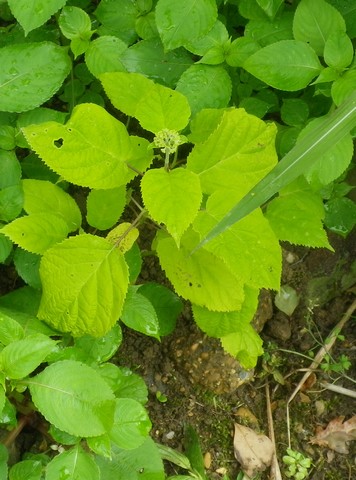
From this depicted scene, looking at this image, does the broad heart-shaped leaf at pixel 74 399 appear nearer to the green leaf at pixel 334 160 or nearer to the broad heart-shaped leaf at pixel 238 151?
the broad heart-shaped leaf at pixel 238 151

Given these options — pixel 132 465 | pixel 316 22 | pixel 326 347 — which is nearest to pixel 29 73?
pixel 316 22

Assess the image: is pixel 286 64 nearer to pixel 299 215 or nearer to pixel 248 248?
pixel 299 215

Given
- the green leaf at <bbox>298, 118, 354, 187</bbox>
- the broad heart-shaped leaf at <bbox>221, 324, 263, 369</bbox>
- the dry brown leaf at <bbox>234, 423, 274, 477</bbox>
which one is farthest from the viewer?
the dry brown leaf at <bbox>234, 423, 274, 477</bbox>

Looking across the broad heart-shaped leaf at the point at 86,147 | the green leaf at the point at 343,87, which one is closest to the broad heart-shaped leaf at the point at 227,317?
the broad heart-shaped leaf at the point at 86,147

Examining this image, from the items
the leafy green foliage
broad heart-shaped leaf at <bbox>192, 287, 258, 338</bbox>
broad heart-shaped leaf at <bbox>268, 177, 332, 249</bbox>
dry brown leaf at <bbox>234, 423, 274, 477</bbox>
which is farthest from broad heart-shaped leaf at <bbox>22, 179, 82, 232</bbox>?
dry brown leaf at <bbox>234, 423, 274, 477</bbox>

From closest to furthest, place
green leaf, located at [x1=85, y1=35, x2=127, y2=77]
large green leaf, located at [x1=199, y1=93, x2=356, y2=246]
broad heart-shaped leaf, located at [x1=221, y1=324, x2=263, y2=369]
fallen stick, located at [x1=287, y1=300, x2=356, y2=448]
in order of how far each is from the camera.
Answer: large green leaf, located at [x1=199, y1=93, x2=356, y2=246], green leaf, located at [x1=85, y1=35, x2=127, y2=77], broad heart-shaped leaf, located at [x1=221, y1=324, x2=263, y2=369], fallen stick, located at [x1=287, y1=300, x2=356, y2=448]

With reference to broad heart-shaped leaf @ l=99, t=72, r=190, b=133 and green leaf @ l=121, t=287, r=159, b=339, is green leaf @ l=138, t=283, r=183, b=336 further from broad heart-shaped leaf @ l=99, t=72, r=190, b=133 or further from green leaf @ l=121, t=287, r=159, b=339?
broad heart-shaped leaf @ l=99, t=72, r=190, b=133

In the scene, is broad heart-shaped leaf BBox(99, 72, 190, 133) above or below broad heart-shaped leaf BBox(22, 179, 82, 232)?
above
